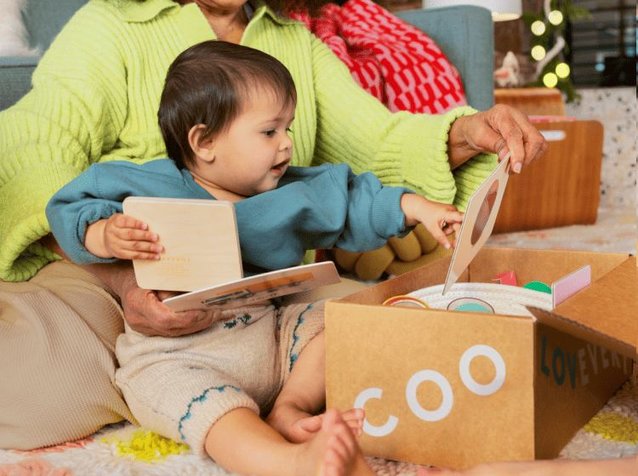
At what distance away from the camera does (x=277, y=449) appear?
84cm

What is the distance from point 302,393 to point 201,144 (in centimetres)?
35

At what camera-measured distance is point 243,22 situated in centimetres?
138

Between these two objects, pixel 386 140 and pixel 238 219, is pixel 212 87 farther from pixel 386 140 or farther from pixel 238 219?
pixel 386 140

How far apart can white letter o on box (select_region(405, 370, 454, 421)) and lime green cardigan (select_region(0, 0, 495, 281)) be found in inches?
17.8

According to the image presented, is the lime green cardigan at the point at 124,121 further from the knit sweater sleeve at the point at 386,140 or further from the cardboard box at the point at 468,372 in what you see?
the cardboard box at the point at 468,372

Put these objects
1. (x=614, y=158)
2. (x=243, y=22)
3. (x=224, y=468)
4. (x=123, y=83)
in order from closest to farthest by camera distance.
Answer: (x=224, y=468), (x=123, y=83), (x=243, y=22), (x=614, y=158)

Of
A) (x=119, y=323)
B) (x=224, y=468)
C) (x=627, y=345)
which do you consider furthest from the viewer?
(x=119, y=323)

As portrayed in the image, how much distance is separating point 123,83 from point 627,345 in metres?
0.82

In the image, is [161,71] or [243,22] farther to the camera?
[243,22]

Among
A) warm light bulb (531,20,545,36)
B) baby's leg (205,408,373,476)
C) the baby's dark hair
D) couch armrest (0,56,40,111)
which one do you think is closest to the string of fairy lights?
warm light bulb (531,20,545,36)

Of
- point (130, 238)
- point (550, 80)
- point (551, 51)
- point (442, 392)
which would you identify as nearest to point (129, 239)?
point (130, 238)

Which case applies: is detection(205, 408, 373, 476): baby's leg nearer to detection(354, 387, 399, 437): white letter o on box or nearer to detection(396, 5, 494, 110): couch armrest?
detection(354, 387, 399, 437): white letter o on box

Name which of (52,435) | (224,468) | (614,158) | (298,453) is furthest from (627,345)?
(614,158)

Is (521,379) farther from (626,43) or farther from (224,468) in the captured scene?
(626,43)
